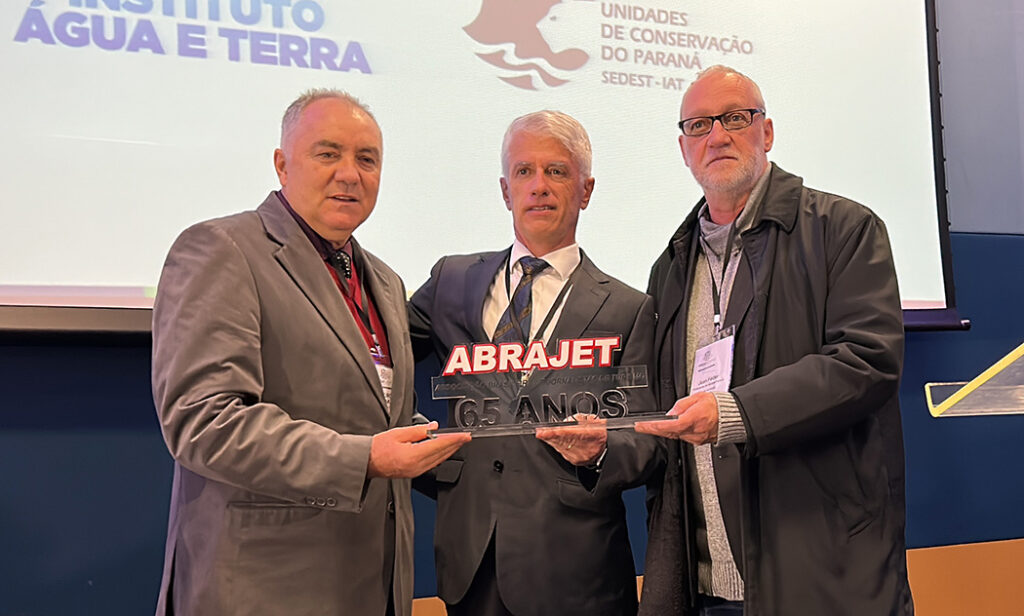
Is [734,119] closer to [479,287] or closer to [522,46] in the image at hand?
[479,287]

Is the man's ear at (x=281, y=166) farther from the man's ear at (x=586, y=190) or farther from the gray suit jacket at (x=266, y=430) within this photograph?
the man's ear at (x=586, y=190)

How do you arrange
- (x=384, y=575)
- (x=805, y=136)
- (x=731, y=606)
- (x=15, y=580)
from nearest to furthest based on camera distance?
(x=384, y=575) < (x=731, y=606) < (x=15, y=580) < (x=805, y=136)

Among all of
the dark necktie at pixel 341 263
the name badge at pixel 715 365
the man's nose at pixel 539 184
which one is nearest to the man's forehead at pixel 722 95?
the man's nose at pixel 539 184

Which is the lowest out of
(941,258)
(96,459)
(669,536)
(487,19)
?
(669,536)

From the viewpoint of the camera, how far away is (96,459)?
8.31ft

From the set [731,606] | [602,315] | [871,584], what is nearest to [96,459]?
[602,315]

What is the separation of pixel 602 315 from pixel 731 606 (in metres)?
0.76

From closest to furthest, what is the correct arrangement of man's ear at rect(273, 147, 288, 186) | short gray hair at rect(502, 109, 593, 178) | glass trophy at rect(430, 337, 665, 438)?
glass trophy at rect(430, 337, 665, 438), man's ear at rect(273, 147, 288, 186), short gray hair at rect(502, 109, 593, 178)

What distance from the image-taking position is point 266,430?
5.23 ft

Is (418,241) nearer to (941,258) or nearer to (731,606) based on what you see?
(731,606)

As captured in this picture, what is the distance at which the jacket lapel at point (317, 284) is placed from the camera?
179 cm

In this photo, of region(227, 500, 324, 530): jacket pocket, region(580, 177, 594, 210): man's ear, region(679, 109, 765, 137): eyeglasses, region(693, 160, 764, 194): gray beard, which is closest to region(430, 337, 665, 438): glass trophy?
region(227, 500, 324, 530): jacket pocket

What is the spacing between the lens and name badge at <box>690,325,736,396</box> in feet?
6.48

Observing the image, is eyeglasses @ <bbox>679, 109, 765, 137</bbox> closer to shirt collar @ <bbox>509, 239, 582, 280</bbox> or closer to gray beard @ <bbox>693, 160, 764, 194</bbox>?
gray beard @ <bbox>693, 160, 764, 194</bbox>
